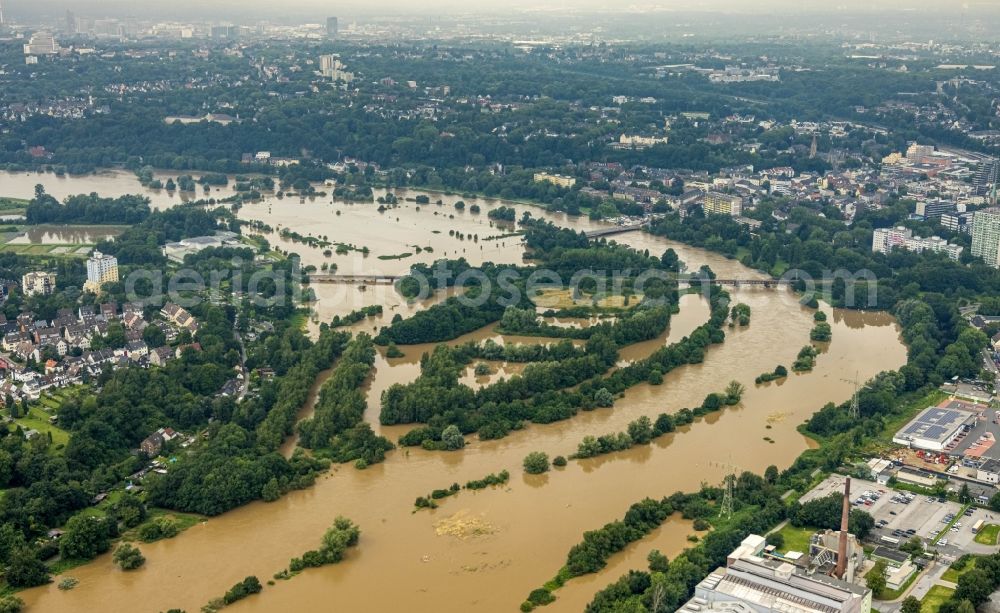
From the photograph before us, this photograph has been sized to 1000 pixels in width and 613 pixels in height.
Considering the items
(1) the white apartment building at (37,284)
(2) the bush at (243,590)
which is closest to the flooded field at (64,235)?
(1) the white apartment building at (37,284)

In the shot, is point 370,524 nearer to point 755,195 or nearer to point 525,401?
point 525,401

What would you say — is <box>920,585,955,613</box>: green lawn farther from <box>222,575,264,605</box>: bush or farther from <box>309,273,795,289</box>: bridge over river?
<box>309,273,795,289</box>: bridge over river

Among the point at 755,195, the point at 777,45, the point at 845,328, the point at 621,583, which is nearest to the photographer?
the point at 621,583

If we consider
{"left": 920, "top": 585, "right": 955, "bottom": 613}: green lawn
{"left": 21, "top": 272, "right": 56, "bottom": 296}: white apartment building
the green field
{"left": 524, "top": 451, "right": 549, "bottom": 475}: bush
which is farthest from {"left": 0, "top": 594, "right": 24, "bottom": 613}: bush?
the green field

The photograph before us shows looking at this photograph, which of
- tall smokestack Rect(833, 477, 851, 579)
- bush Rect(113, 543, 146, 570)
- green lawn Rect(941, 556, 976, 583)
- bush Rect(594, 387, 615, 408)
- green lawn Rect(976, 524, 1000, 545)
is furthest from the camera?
bush Rect(594, 387, 615, 408)

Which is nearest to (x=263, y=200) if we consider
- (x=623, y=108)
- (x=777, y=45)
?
(x=623, y=108)

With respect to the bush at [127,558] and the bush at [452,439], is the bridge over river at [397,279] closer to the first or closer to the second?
the bush at [452,439]
